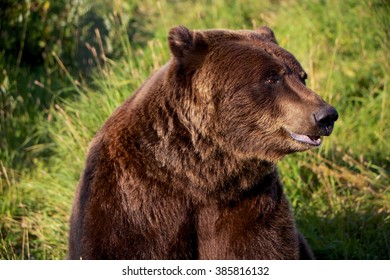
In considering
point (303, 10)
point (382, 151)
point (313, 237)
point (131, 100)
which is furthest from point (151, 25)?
point (131, 100)

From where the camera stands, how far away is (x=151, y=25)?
1061cm

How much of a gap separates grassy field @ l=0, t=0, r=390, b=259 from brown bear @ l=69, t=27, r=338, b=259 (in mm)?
1380

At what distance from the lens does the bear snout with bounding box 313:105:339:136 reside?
4.13 m

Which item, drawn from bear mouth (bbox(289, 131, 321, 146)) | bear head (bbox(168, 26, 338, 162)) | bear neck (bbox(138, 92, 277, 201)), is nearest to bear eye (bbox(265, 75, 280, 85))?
bear head (bbox(168, 26, 338, 162))

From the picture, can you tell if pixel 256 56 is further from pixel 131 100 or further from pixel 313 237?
pixel 313 237

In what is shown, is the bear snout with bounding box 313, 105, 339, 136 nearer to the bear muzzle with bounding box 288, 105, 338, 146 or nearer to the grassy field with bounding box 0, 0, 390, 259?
the bear muzzle with bounding box 288, 105, 338, 146

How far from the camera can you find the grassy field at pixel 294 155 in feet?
20.3

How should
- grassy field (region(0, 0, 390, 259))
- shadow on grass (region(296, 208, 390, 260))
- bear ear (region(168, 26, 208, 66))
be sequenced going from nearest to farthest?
bear ear (region(168, 26, 208, 66)) → shadow on grass (region(296, 208, 390, 260)) → grassy field (region(0, 0, 390, 259))

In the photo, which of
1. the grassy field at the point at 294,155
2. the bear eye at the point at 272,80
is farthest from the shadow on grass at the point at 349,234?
the bear eye at the point at 272,80

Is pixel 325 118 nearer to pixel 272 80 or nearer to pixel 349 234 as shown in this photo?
pixel 272 80

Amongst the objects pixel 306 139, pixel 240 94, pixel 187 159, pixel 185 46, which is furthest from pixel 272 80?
pixel 187 159

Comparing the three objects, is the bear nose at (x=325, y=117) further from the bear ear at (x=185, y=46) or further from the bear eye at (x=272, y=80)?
the bear ear at (x=185, y=46)

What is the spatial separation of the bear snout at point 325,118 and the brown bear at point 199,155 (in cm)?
11
